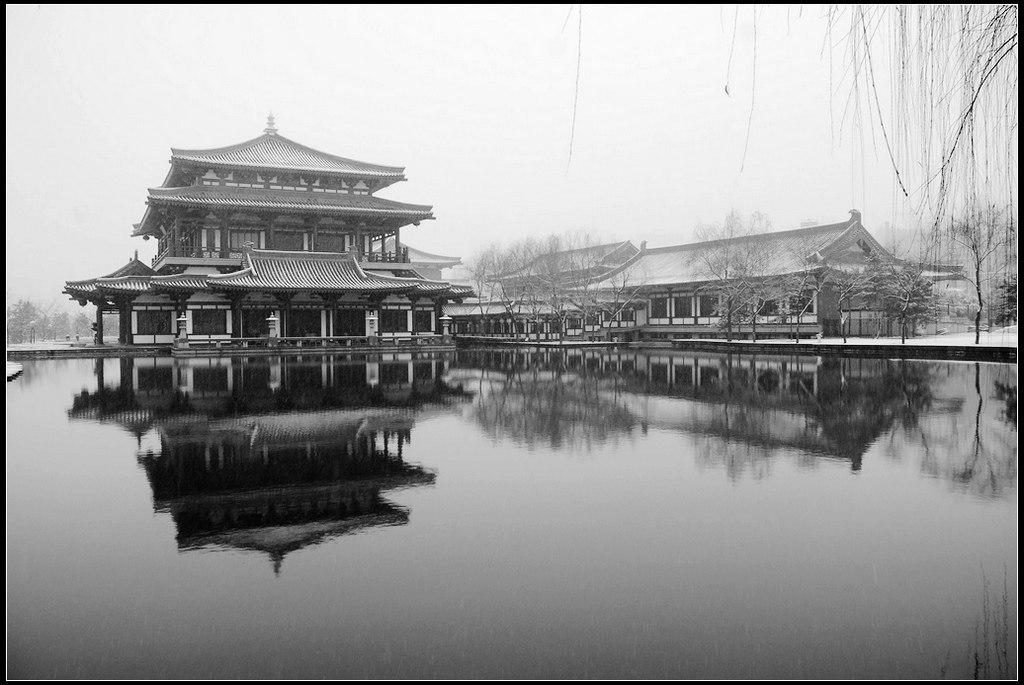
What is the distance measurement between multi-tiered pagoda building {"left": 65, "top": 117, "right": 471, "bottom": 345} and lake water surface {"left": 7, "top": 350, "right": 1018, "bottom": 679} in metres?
23.3

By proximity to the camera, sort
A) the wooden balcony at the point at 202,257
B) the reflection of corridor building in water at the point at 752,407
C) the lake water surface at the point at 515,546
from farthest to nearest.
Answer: the wooden balcony at the point at 202,257 → the reflection of corridor building in water at the point at 752,407 → the lake water surface at the point at 515,546

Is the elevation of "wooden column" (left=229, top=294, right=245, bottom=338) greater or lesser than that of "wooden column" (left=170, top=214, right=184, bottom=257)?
lesser

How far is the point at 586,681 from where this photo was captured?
395 cm

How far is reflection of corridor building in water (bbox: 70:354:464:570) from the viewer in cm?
668

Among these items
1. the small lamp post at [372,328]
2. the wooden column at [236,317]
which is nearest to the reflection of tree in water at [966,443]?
the small lamp post at [372,328]

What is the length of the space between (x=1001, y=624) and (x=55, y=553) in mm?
7259

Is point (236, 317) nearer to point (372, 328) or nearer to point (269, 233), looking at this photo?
point (269, 233)

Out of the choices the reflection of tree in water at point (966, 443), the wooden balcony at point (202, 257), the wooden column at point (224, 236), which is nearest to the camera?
the reflection of tree in water at point (966, 443)

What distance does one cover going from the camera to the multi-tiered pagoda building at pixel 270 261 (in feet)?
115

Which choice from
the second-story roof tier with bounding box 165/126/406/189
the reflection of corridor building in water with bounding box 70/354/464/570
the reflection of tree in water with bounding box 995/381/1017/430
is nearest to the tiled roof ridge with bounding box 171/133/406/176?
the second-story roof tier with bounding box 165/126/406/189

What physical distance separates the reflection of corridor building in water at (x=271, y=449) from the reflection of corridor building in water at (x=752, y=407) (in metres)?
2.33

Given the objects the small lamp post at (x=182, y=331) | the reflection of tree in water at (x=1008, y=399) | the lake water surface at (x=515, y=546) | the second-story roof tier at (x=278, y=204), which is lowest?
the lake water surface at (x=515, y=546)

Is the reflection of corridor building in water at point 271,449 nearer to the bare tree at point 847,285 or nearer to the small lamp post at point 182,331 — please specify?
the small lamp post at point 182,331

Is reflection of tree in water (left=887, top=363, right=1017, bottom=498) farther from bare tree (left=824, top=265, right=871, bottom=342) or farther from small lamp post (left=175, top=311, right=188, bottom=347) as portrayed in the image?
small lamp post (left=175, top=311, right=188, bottom=347)
